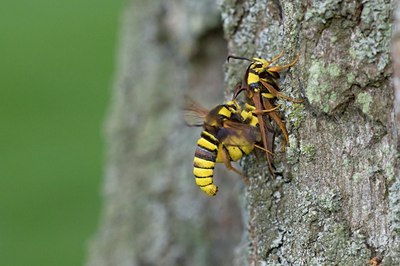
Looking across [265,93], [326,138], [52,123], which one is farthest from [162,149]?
[52,123]

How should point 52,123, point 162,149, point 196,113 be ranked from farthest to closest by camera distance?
point 52,123 < point 162,149 < point 196,113

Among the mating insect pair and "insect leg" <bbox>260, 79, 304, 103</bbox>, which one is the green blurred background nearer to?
the mating insect pair

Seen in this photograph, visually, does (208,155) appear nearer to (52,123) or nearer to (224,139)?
(224,139)

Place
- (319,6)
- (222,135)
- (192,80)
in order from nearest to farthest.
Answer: (319,6), (222,135), (192,80)

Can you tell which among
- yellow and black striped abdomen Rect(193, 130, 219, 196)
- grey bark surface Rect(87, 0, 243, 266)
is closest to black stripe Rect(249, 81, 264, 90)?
yellow and black striped abdomen Rect(193, 130, 219, 196)

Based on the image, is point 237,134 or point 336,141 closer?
point 336,141

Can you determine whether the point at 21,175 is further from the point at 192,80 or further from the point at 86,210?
the point at 192,80

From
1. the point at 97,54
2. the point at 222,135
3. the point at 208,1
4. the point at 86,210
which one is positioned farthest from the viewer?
the point at 97,54

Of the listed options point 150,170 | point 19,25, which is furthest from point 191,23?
point 19,25
